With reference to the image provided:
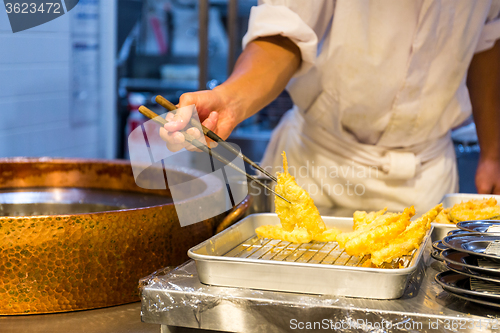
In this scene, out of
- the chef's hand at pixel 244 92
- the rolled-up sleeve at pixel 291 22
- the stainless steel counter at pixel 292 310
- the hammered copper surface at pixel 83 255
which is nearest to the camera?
the stainless steel counter at pixel 292 310

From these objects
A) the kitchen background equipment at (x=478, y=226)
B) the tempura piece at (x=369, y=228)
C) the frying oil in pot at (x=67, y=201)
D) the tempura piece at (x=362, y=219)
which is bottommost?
the frying oil in pot at (x=67, y=201)

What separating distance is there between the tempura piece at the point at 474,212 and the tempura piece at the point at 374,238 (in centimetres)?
34

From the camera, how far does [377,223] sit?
880 mm

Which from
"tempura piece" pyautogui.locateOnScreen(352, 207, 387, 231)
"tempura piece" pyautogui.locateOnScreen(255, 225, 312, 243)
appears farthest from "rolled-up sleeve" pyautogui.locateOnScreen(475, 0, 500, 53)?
"tempura piece" pyautogui.locateOnScreen(255, 225, 312, 243)

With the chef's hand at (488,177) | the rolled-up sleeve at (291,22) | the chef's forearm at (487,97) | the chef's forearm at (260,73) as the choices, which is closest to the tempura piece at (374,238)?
the chef's forearm at (260,73)

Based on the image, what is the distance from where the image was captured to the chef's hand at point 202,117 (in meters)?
0.84

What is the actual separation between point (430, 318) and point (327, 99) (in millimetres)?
962

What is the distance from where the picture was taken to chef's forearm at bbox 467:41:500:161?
169 cm

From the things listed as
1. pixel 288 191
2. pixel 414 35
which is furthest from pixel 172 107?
pixel 414 35

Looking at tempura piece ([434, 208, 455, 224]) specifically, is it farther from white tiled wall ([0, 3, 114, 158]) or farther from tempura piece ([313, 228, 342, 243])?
white tiled wall ([0, 3, 114, 158])

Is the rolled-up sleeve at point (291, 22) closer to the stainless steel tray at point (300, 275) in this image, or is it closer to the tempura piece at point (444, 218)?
the tempura piece at point (444, 218)

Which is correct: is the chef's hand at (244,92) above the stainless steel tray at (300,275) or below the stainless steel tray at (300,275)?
above

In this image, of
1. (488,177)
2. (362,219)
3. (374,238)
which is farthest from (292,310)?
(488,177)

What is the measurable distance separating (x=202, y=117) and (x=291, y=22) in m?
0.45
